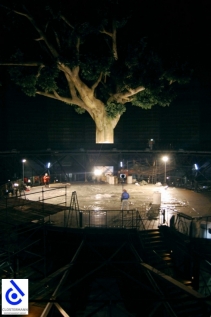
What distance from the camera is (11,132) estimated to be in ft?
90.3

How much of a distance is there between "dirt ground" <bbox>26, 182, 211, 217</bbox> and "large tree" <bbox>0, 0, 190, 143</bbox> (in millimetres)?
6128

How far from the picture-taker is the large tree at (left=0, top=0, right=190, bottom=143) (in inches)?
869

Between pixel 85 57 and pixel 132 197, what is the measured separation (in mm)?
11036

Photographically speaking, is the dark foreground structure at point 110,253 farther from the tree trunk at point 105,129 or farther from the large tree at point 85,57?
the tree trunk at point 105,129

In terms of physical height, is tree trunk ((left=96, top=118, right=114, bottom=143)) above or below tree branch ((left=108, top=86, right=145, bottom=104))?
below

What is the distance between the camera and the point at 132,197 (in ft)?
61.4

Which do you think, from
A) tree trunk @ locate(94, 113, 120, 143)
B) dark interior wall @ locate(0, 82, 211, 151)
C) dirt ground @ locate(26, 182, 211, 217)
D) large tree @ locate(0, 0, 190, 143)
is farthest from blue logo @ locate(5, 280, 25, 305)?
tree trunk @ locate(94, 113, 120, 143)

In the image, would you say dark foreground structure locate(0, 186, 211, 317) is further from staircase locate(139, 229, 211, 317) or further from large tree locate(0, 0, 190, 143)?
large tree locate(0, 0, 190, 143)

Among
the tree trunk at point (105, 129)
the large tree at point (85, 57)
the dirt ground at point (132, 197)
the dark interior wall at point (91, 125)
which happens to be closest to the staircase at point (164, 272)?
the dirt ground at point (132, 197)

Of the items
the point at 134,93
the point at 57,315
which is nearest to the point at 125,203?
the point at 57,315

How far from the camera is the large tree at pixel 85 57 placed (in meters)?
22.1

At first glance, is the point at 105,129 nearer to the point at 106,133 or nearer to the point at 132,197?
the point at 106,133

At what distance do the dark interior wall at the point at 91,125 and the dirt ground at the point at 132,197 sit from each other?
5210 mm

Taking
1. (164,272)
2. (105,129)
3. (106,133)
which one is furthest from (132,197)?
(105,129)
